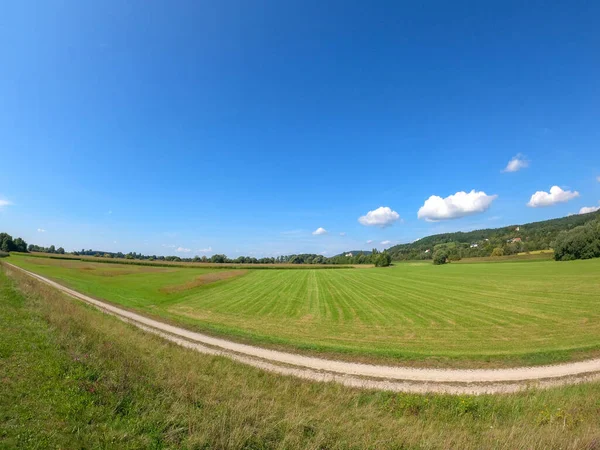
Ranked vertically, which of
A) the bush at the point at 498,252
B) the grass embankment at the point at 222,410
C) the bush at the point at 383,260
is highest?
the bush at the point at 498,252

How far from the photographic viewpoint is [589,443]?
521cm

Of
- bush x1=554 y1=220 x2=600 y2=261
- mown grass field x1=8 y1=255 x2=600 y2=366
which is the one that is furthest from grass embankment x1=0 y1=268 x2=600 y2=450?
bush x1=554 y1=220 x2=600 y2=261

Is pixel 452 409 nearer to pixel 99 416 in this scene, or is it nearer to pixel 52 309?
pixel 99 416

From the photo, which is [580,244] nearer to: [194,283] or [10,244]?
[194,283]

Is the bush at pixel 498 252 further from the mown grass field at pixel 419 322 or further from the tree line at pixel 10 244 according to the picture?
the tree line at pixel 10 244

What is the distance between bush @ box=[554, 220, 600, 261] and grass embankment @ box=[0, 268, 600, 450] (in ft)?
329

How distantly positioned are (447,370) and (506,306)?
66.1 feet

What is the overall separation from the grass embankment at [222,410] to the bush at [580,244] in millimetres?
100208

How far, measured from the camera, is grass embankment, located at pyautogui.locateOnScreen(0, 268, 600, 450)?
536 cm

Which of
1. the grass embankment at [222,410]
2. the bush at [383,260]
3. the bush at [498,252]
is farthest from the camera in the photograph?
the bush at [383,260]

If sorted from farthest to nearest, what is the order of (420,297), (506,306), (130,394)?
(420,297)
(506,306)
(130,394)

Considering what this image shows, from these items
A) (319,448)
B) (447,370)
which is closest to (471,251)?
(447,370)

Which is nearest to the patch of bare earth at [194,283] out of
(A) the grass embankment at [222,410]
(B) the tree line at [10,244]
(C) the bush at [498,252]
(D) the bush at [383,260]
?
(A) the grass embankment at [222,410]

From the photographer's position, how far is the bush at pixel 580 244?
77.1m
